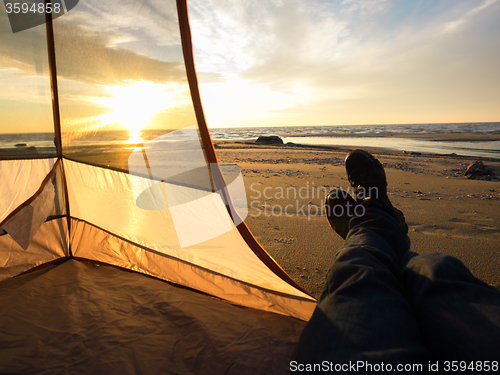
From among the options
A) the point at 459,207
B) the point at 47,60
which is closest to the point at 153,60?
the point at 47,60

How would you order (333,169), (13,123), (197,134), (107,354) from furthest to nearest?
(333,169), (13,123), (197,134), (107,354)

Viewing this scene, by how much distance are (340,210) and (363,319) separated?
1185 mm

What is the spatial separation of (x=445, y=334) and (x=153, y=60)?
166 centimetres

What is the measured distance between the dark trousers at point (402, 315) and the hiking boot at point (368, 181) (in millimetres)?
797

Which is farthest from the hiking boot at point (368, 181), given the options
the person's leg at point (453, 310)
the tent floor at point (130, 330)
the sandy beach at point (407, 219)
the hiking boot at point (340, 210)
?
the tent floor at point (130, 330)

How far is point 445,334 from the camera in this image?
0.68 m

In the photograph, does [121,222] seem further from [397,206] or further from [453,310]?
[397,206]

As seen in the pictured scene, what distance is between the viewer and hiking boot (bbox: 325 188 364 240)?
5.70 ft

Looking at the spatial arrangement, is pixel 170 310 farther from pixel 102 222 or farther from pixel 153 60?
pixel 153 60

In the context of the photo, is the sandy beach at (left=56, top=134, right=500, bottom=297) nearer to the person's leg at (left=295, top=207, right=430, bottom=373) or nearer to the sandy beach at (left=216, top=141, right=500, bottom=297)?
the sandy beach at (left=216, top=141, right=500, bottom=297)

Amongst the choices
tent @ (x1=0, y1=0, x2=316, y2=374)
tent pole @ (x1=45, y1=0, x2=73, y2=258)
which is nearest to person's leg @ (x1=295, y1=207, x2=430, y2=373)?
tent @ (x1=0, y1=0, x2=316, y2=374)

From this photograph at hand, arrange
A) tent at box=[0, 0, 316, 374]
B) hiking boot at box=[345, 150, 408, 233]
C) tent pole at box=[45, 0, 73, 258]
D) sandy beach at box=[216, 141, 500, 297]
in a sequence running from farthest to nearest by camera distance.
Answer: sandy beach at box=[216, 141, 500, 297], hiking boot at box=[345, 150, 408, 233], tent pole at box=[45, 0, 73, 258], tent at box=[0, 0, 316, 374]

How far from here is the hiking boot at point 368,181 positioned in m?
1.70

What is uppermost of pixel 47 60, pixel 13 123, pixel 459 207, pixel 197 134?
pixel 47 60
